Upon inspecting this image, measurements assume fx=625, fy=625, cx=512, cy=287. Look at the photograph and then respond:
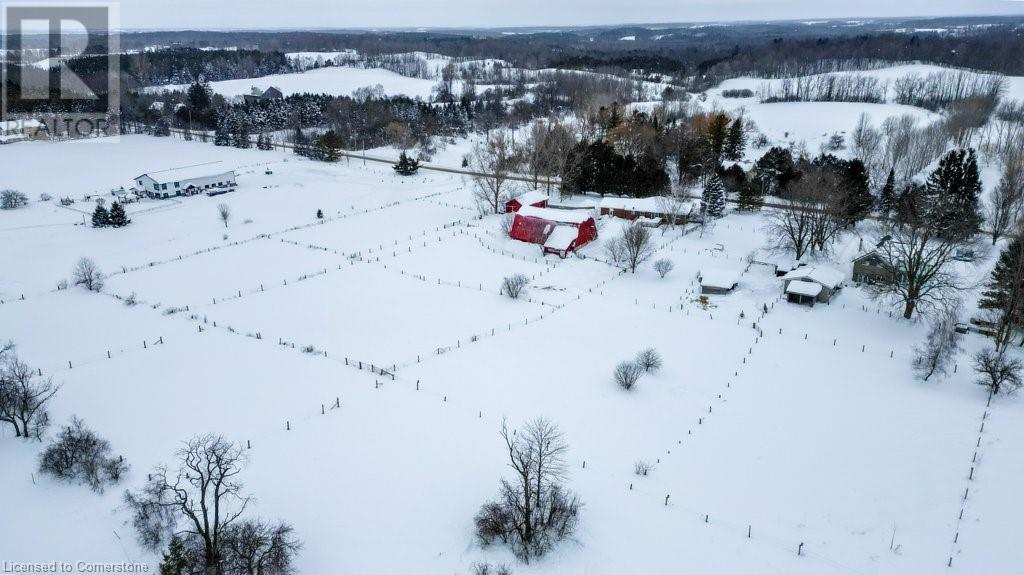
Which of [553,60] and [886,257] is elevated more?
[553,60]

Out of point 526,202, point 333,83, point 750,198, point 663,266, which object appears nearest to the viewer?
point 663,266

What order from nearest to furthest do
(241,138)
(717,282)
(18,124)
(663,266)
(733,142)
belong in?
(717,282) < (663,266) < (733,142) < (241,138) < (18,124)

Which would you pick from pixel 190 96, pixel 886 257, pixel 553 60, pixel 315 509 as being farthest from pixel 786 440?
pixel 553 60

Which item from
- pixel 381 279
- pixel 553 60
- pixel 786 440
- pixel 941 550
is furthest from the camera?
pixel 553 60

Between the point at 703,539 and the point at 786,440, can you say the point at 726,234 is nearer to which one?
the point at 786,440

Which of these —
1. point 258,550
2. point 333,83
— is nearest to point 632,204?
point 258,550

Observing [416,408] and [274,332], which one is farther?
Result: [274,332]

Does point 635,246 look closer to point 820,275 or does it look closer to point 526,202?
point 820,275
